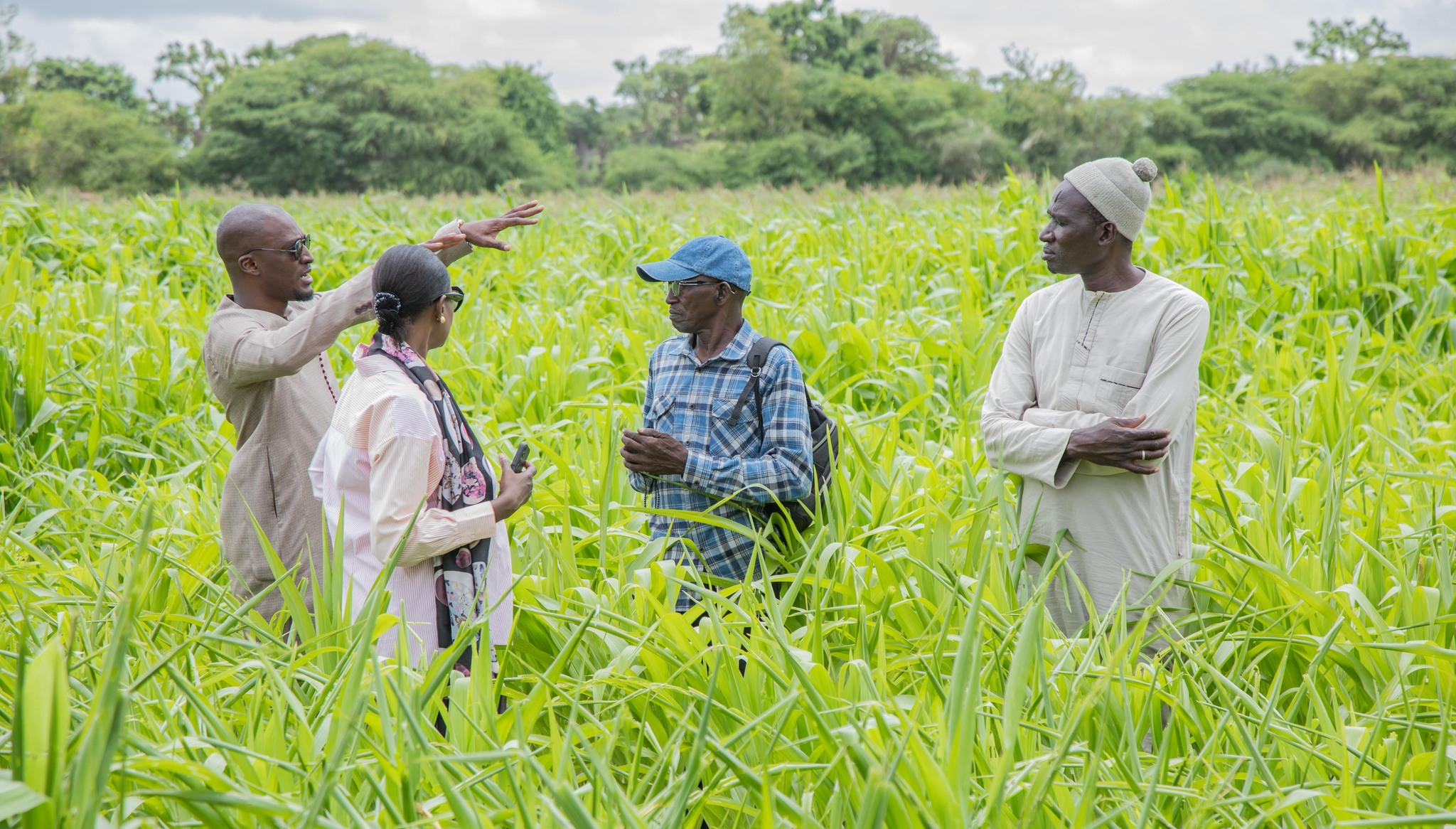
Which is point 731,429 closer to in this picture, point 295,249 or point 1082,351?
point 1082,351

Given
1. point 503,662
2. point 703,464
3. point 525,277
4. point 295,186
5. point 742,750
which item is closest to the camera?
point 742,750

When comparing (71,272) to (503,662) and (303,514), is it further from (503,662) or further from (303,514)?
(503,662)

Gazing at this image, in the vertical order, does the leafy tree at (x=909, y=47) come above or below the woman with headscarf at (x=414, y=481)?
above

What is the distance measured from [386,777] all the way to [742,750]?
0.52 metres

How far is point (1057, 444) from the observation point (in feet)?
6.70

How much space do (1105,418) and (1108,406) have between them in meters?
0.05

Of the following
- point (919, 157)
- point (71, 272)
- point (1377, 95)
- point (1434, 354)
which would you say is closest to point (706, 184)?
point (919, 157)

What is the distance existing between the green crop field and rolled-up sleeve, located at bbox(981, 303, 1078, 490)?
0.12m

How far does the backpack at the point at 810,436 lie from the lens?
7.50 ft

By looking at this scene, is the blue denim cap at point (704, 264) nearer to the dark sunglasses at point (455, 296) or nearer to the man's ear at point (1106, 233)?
the dark sunglasses at point (455, 296)

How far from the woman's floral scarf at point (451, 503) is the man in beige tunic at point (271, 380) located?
0.99 ft

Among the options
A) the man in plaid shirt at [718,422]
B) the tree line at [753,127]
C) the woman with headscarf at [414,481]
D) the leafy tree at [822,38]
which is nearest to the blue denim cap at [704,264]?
the man in plaid shirt at [718,422]

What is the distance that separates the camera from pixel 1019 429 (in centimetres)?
212

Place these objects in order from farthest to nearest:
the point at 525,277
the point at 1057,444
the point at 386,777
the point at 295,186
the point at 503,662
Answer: the point at 295,186
the point at 525,277
the point at 1057,444
the point at 503,662
the point at 386,777
